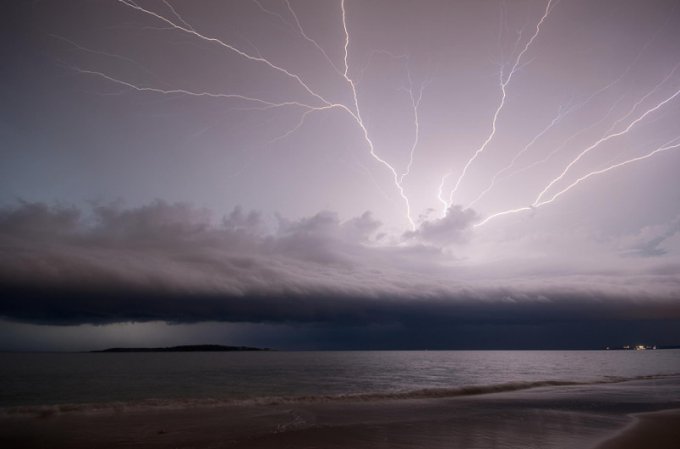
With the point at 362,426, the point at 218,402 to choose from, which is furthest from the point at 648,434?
the point at 218,402

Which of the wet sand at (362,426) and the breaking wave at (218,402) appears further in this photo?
the breaking wave at (218,402)

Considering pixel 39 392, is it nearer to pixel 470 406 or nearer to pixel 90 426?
pixel 90 426

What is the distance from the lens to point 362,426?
1645cm

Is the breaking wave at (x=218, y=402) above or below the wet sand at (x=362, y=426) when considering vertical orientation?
below

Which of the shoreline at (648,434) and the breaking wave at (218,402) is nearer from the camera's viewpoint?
the shoreline at (648,434)

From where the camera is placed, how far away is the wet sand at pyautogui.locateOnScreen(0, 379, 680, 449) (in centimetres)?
1355

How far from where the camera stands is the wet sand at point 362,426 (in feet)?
44.4

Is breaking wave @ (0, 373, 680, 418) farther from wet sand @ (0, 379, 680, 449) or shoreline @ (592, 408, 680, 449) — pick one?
shoreline @ (592, 408, 680, 449)

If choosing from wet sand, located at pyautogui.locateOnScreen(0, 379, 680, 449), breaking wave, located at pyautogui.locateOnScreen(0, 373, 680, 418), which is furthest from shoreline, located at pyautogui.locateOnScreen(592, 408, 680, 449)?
breaking wave, located at pyautogui.locateOnScreen(0, 373, 680, 418)

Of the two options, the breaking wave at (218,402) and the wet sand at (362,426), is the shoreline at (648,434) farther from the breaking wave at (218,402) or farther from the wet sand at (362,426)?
the breaking wave at (218,402)

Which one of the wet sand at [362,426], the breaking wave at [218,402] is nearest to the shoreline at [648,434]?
the wet sand at [362,426]

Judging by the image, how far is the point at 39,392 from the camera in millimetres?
31906

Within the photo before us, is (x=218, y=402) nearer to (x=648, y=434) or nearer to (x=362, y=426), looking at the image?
(x=362, y=426)

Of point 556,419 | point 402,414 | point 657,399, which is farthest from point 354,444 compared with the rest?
point 657,399
